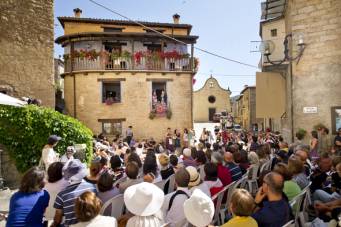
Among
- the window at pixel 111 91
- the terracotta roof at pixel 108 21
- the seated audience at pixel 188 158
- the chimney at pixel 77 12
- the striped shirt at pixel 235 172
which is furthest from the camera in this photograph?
the chimney at pixel 77 12

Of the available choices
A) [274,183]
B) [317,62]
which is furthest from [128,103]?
[274,183]

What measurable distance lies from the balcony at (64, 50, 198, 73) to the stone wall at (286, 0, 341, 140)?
37.7ft

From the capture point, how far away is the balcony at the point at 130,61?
22.1m

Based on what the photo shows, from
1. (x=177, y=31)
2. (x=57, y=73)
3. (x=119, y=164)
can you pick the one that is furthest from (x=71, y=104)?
(x=119, y=164)

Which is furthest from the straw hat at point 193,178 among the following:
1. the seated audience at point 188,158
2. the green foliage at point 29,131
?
the green foliage at point 29,131

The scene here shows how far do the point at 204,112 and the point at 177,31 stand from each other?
32.4m

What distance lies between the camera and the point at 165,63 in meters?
23.2

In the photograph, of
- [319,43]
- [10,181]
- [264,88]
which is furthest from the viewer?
[264,88]

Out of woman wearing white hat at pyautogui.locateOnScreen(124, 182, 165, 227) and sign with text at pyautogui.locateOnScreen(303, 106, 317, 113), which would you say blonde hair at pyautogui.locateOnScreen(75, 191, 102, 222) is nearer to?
woman wearing white hat at pyautogui.locateOnScreen(124, 182, 165, 227)

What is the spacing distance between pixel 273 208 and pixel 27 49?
10.5 metres

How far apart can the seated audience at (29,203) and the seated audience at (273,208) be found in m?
2.31

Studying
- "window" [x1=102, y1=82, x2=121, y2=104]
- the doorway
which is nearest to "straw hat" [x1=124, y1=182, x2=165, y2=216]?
"window" [x1=102, y1=82, x2=121, y2=104]

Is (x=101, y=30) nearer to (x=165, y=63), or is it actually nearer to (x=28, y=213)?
(x=165, y=63)

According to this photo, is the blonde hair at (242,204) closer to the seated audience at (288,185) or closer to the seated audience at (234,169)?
the seated audience at (288,185)
